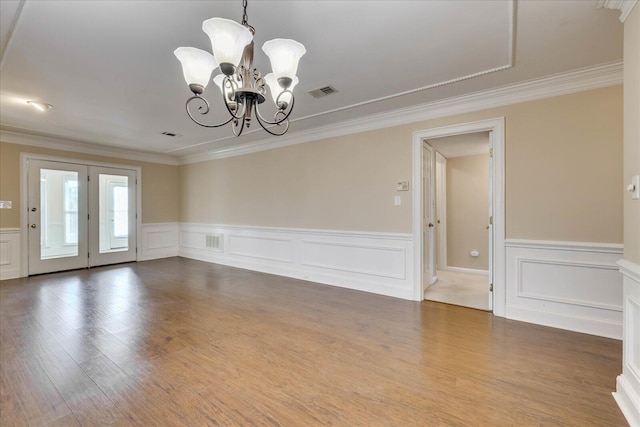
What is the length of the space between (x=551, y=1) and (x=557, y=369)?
2562 mm

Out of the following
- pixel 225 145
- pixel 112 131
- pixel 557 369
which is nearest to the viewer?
pixel 557 369

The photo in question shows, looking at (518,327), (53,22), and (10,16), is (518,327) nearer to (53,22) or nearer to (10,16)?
(53,22)

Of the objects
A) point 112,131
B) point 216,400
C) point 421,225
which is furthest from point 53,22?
point 421,225

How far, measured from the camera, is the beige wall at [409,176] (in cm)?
274

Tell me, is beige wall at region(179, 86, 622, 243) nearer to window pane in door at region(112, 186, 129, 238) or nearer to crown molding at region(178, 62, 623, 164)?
crown molding at region(178, 62, 623, 164)

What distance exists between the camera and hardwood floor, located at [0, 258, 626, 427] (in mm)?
1693

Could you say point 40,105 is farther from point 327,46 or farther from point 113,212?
point 327,46

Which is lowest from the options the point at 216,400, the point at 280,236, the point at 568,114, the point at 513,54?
the point at 216,400

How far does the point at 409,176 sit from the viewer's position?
3.81 meters

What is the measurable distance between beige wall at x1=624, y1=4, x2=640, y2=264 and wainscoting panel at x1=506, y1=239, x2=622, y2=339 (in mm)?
1199

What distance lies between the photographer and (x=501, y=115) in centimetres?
320


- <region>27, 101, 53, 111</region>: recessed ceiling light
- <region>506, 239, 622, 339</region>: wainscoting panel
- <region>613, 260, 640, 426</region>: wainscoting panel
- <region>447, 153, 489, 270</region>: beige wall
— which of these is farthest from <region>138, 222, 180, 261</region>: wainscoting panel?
<region>613, 260, 640, 426</region>: wainscoting panel

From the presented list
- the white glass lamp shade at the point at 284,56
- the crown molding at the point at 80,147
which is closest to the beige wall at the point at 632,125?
the white glass lamp shade at the point at 284,56

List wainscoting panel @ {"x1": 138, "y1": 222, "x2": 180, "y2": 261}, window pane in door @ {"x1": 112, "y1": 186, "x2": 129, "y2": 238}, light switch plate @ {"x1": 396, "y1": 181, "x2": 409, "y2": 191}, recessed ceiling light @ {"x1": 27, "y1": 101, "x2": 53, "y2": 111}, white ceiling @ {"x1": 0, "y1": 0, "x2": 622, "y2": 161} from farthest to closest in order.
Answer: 1. wainscoting panel @ {"x1": 138, "y1": 222, "x2": 180, "y2": 261}
2. window pane in door @ {"x1": 112, "y1": 186, "x2": 129, "y2": 238}
3. light switch plate @ {"x1": 396, "y1": 181, "x2": 409, "y2": 191}
4. recessed ceiling light @ {"x1": 27, "y1": 101, "x2": 53, "y2": 111}
5. white ceiling @ {"x1": 0, "y1": 0, "x2": 622, "y2": 161}
